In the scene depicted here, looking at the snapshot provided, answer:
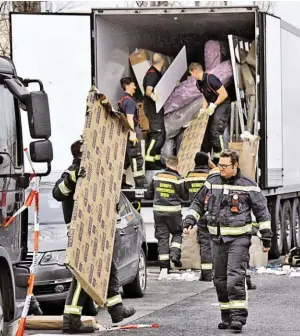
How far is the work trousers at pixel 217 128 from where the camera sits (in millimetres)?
18000

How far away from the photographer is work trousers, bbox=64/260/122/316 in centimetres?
1059

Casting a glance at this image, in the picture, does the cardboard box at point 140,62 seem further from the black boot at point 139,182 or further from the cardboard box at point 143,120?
the black boot at point 139,182

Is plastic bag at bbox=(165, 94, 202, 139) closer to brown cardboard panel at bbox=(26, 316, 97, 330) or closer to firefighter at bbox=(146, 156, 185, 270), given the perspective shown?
firefighter at bbox=(146, 156, 185, 270)

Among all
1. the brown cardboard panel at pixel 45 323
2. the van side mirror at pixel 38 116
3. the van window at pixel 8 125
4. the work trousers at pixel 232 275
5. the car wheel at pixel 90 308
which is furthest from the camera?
the car wheel at pixel 90 308

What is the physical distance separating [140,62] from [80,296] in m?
8.03

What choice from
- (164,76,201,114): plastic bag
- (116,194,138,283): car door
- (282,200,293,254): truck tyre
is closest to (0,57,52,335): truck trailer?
(116,194,138,283): car door

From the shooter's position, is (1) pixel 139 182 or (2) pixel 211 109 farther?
(2) pixel 211 109

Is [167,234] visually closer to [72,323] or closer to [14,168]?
[72,323]

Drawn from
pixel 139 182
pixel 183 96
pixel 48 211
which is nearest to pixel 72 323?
pixel 48 211

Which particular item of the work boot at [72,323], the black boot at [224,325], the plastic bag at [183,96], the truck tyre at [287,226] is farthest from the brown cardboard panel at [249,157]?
the work boot at [72,323]

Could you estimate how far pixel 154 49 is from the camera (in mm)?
18688

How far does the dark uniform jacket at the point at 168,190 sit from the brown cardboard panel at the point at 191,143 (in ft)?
4.87

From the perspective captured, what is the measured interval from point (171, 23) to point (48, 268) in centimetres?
714

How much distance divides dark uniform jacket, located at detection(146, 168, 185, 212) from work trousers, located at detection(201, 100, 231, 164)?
199 centimetres
